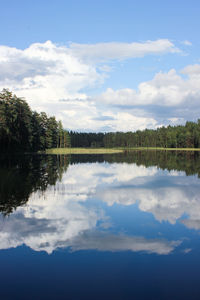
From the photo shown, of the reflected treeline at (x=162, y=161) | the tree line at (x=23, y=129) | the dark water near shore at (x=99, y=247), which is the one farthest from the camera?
the tree line at (x=23, y=129)

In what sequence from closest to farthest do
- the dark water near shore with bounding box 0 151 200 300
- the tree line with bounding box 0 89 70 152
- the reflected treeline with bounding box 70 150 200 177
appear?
the dark water near shore with bounding box 0 151 200 300
the reflected treeline with bounding box 70 150 200 177
the tree line with bounding box 0 89 70 152

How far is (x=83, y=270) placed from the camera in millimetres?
8789

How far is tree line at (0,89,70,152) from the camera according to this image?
67306 mm

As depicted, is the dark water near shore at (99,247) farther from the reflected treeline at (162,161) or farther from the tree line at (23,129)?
the tree line at (23,129)

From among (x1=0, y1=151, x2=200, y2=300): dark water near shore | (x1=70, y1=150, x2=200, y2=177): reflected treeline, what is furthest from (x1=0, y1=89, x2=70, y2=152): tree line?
(x1=0, y1=151, x2=200, y2=300): dark water near shore

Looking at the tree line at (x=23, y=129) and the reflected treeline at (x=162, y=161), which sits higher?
the tree line at (x=23, y=129)

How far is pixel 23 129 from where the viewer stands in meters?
83.6

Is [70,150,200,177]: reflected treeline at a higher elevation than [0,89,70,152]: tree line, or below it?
below

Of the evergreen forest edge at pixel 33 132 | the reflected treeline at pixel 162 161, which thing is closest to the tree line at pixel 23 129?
the evergreen forest edge at pixel 33 132

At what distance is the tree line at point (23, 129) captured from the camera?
2650 inches

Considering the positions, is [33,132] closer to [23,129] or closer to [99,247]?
[23,129]

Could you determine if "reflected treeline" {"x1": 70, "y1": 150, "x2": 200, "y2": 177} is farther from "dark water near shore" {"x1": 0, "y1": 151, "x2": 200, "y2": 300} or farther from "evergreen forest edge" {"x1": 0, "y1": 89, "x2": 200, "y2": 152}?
"dark water near shore" {"x1": 0, "y1": 151, "x2": 200, "y2": 300}

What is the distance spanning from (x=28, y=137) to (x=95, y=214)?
7704 cm

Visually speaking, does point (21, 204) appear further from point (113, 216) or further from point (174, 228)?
point (174, 228)
